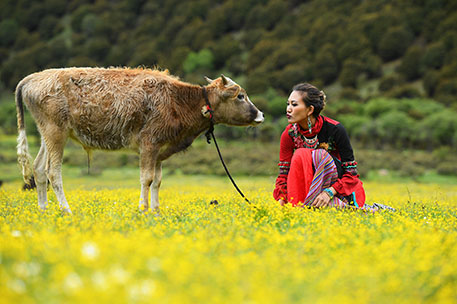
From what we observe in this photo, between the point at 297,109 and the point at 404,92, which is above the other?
the point at 297,109

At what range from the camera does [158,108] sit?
733 cm

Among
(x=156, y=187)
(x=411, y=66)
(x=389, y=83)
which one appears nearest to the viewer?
(x=156, y=187)

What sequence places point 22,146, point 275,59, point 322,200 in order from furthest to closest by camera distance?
1. point 275,59
2. point 22,146
3. point 322,200

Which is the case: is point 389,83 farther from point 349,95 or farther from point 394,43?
point 394,43

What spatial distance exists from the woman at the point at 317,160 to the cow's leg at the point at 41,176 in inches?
169

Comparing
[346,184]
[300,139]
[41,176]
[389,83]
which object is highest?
[300,139]

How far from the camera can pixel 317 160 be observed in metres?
6.67

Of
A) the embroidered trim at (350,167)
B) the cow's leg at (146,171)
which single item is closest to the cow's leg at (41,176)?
the cow's leg at (146,171)

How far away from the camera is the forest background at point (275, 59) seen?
113 feet

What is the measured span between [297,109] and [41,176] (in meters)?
4.81

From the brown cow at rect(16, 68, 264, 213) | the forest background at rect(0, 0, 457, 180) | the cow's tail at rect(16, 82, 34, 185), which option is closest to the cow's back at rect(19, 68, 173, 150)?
the brown cow at rect(16, 68, 264, 213)

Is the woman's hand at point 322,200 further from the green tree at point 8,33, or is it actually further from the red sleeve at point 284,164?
the green tree at point 8,33

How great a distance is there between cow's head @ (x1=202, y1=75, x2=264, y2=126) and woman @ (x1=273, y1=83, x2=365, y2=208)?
126cm

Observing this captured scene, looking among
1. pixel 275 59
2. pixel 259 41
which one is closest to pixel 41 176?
pixel 275 59
